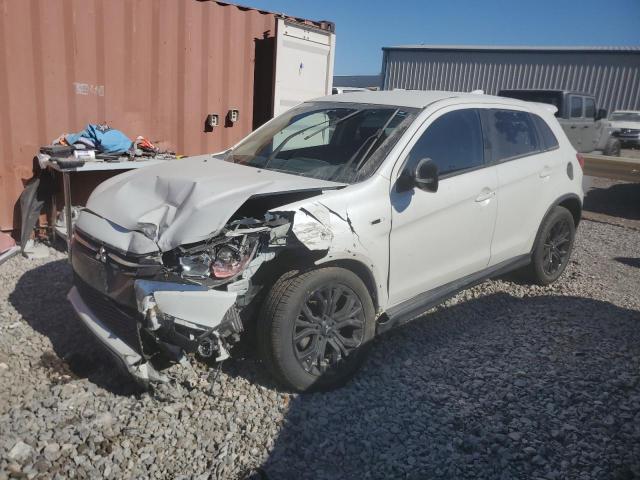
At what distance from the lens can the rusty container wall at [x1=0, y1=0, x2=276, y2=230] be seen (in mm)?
5508

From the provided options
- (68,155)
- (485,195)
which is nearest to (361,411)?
(485,195)

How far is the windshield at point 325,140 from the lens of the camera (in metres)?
3.56

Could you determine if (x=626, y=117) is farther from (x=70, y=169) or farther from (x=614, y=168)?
(x=70, y=169)

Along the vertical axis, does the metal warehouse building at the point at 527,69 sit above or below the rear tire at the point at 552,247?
above

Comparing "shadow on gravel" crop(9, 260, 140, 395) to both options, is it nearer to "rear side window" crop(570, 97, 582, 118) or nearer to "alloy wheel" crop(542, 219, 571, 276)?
"alloy wheel" crop(542, 219, 571, 276)

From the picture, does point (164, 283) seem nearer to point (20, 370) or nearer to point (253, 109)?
point (20, 370)

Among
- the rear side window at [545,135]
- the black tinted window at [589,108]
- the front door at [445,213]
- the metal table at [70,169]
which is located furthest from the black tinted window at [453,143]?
the black tinted window at [589,108]

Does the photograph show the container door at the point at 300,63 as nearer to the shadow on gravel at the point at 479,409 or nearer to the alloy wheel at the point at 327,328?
the shadow on gravel at the point at 479,409

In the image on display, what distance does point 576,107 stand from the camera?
11875 millimetres

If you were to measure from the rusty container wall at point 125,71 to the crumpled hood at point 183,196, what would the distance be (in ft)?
8.50

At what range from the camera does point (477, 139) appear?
411 centimetres

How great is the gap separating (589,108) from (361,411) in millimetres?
11925

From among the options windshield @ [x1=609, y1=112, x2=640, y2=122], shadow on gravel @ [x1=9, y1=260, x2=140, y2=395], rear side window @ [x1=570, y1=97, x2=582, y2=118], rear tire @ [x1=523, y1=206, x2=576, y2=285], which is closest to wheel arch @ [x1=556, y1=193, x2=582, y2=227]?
rear tire @ [x1=523, y1=206, x2=576, y2=285]

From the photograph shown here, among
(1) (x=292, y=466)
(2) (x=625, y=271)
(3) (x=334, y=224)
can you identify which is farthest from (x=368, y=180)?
(2) (x=625, y=271)
